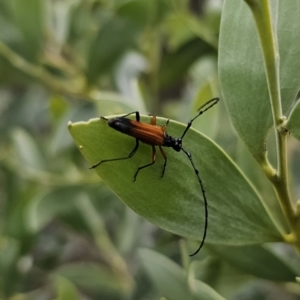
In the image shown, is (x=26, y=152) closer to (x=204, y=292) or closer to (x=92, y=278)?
(x=92, y=278)

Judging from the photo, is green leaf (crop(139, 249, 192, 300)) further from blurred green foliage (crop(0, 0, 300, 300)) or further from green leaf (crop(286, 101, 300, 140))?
green leaf (crop(286, 101, 300, 140))

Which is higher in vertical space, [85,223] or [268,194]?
[268,194]

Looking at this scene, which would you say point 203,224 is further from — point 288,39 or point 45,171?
point 45,171

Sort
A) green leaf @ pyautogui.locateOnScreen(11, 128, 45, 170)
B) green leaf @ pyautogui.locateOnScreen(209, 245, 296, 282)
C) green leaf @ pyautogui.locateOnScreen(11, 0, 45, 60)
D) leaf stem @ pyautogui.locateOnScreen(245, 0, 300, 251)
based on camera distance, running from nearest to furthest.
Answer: leaf stem @ pyautogui.locateOnScreen(245, 0, 300, 251) < green leaf @ pyautogui.locateOnScreen(209, 245, 296, 282) < green leaf @ pyautogui.locateOnScreen(11, 0, 45, 60) < green leaf @ pyautogui.locateOnScreen(11, 128, 45, 170)

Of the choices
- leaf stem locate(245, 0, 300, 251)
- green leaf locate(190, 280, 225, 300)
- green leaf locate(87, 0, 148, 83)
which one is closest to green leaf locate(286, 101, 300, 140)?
leaf stem locate(245, 0, 300, 251)

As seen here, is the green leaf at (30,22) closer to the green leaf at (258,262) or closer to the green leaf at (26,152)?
the green leaf at (26,152)

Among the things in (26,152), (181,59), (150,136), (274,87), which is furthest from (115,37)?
(274,87)

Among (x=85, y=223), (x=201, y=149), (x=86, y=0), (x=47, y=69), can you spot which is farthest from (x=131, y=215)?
(x=201, y=149)

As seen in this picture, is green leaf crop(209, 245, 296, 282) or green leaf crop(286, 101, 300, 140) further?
green leaf crop(209, 245, 296, 282)
